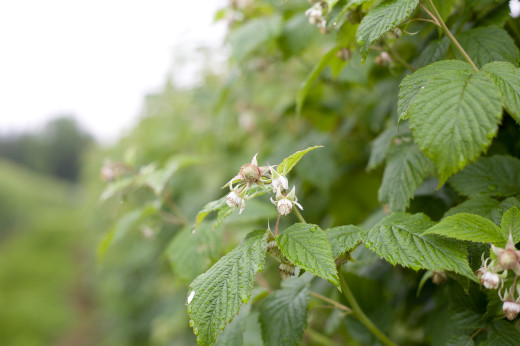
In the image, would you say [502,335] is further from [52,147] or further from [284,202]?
[52,147]

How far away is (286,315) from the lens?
79 cm

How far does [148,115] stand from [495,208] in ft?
15.7

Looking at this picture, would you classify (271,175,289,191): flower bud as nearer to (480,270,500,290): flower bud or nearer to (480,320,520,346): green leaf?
(480,270,500,290): flower bud

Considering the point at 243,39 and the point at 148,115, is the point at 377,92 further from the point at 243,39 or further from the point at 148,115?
the point at 148,115

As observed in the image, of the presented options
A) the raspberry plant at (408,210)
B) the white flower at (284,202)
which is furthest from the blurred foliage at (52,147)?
the white flower at (284,202)

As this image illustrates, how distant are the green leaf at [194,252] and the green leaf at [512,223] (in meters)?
0.63

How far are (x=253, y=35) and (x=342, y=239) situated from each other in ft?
2.53

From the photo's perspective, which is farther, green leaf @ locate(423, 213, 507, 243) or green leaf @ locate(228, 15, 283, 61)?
green leaf @ locate(228, 15, 283, 61)

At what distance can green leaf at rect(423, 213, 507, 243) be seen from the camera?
1.80 feet

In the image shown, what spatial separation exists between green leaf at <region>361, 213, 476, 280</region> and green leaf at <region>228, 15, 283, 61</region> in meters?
0.71

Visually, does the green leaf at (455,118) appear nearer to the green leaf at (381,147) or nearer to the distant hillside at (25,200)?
the green leaf at (381,147)

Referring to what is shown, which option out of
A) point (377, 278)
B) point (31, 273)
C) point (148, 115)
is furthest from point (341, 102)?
point (31, 273)

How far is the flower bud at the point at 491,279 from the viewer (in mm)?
509

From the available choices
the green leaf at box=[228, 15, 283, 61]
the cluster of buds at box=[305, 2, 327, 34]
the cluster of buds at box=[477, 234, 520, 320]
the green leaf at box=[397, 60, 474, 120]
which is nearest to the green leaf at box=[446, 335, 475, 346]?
the cluster of buds at box=[477, 234, 520, 320]
